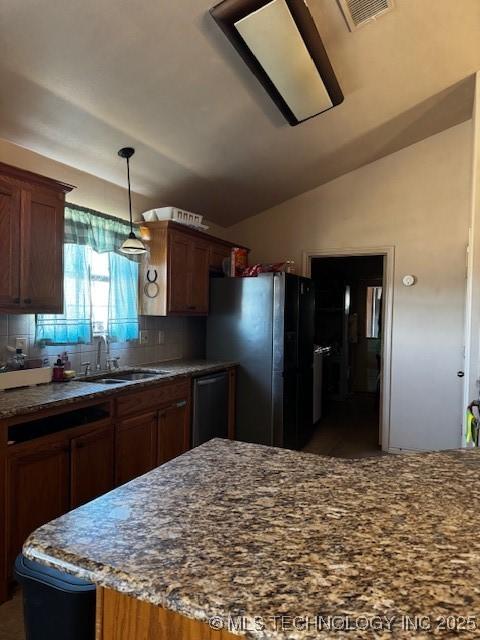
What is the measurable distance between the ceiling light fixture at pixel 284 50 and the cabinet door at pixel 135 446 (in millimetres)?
2333

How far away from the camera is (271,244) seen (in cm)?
501

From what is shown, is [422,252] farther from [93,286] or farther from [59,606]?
[59,606]

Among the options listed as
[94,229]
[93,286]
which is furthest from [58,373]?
[94,229]

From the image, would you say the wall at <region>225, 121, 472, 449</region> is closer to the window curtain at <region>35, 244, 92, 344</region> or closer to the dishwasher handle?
the dishwasher handle

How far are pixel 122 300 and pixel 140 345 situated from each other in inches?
18.6

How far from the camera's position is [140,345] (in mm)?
3729

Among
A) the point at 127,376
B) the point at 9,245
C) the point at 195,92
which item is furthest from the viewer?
the point at 127,376

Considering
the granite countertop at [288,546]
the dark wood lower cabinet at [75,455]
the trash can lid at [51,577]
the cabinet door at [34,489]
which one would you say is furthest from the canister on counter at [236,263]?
the trash can lid at [51,577]

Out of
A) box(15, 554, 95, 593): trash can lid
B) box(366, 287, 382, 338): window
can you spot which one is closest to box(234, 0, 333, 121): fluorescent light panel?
box(15, 554, 95, 593): trash can lid

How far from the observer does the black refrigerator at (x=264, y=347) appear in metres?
3.90

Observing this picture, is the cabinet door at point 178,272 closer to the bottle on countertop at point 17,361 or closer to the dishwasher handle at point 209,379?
the dishwasher handle at point 209,379

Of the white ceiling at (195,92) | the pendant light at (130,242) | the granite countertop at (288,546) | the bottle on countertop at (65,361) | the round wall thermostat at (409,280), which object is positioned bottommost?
the granite countertop at (288,546)

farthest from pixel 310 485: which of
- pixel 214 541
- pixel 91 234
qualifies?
pixel 91 234

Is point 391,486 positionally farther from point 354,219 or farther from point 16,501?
point 354,219
